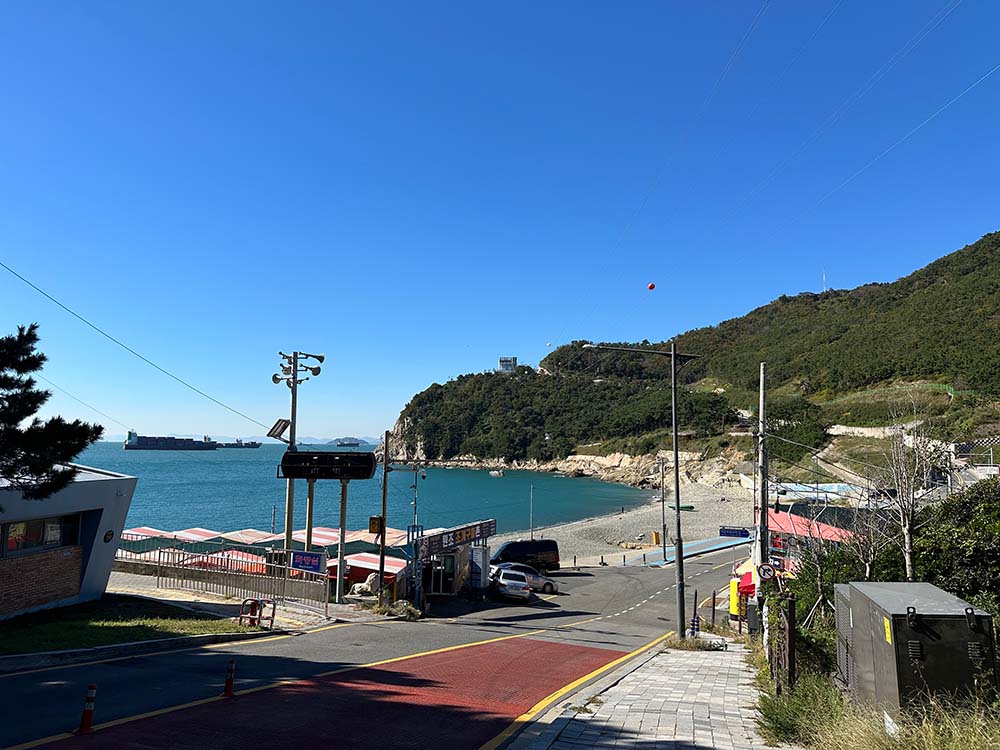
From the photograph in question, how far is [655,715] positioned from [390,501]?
104 metres

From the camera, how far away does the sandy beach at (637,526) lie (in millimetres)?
65625

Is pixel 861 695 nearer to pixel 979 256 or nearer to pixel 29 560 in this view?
pixel 29 560

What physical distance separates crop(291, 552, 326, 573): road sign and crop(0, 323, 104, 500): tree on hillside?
39.3 ft

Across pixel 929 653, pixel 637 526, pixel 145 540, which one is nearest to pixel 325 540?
pixel 145 540

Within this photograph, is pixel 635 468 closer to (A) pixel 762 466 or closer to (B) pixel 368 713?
(A) pixel 762 466

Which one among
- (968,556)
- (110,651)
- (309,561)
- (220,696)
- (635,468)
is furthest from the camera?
(635,468)

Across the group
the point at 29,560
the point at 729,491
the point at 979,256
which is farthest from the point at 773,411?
the point at 29,560

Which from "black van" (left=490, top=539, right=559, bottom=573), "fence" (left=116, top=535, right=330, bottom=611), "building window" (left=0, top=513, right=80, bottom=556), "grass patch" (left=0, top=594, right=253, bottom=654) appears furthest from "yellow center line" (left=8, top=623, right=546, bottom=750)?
"black van" (left=490, top=539, right=559, bottom=573)

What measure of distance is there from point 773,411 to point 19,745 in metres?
125

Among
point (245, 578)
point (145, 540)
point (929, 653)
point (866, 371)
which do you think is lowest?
point (145, 540)

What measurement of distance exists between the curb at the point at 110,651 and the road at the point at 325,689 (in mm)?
453

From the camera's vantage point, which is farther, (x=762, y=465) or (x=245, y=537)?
(x=245, y=537)

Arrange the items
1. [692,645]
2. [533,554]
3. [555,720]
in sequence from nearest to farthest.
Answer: [555,720] → [692,645] → [533,554]

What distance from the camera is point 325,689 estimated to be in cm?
1141
